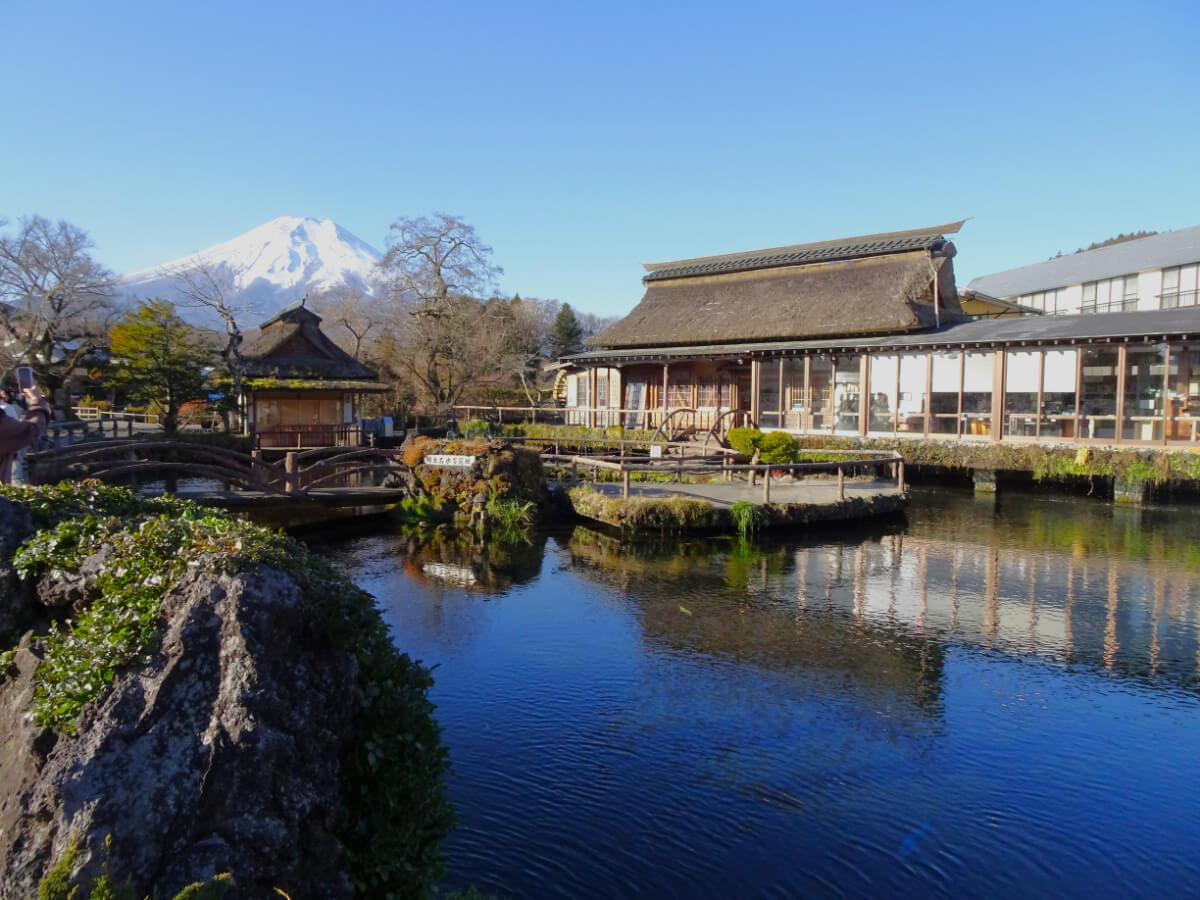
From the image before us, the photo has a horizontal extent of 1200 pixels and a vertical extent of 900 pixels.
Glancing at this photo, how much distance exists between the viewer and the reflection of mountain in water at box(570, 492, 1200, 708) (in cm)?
915

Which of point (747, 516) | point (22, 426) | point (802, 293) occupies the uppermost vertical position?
point (802, 293)

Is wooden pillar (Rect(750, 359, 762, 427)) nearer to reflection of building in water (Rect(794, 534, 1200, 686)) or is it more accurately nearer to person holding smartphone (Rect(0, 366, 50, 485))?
reflection of building in water (Rect(794, 534, 1200, 686))

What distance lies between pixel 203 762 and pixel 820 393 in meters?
26.6

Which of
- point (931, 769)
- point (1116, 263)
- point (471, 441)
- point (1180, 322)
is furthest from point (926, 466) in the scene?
point (1116, 263)

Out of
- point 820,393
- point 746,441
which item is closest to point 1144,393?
point 820,393

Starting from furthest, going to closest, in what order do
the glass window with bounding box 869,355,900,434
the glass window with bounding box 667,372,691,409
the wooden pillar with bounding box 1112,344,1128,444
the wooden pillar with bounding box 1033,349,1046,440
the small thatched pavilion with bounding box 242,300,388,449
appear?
1. the glass window with bounding box 667,372,691,409
2. the small thatched pavilion with bounding box 242,300,388,449
3. the glass window with bounding box 869,355,900,434
4. the wooden pillar with bounding box 1033,349,1046,440
5. the wooden pillar with bounding box 1112,344,1128,444

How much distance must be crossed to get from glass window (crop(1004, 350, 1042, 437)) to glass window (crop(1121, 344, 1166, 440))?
7.08ft

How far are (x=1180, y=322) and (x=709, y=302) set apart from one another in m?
17.5

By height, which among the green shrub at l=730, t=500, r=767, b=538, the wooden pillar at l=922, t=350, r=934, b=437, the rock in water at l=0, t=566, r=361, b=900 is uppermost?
the wooden pillar at l=922, t=350, r=934, b=437

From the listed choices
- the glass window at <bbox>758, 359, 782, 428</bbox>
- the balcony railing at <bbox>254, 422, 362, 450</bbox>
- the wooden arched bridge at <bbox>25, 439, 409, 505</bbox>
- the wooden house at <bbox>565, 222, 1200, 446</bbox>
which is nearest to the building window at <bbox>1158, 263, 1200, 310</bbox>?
the wooden house at <bbox>565, 222, 1200, 446</bbox>

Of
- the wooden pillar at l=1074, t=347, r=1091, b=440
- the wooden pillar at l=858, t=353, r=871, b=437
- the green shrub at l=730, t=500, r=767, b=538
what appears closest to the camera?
the green shrub at l=730, t=500, r=767, b=538

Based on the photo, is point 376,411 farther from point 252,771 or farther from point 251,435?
point 252,771

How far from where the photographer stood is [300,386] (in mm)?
29297

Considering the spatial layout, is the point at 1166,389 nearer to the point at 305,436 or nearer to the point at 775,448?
the point at 775,448
